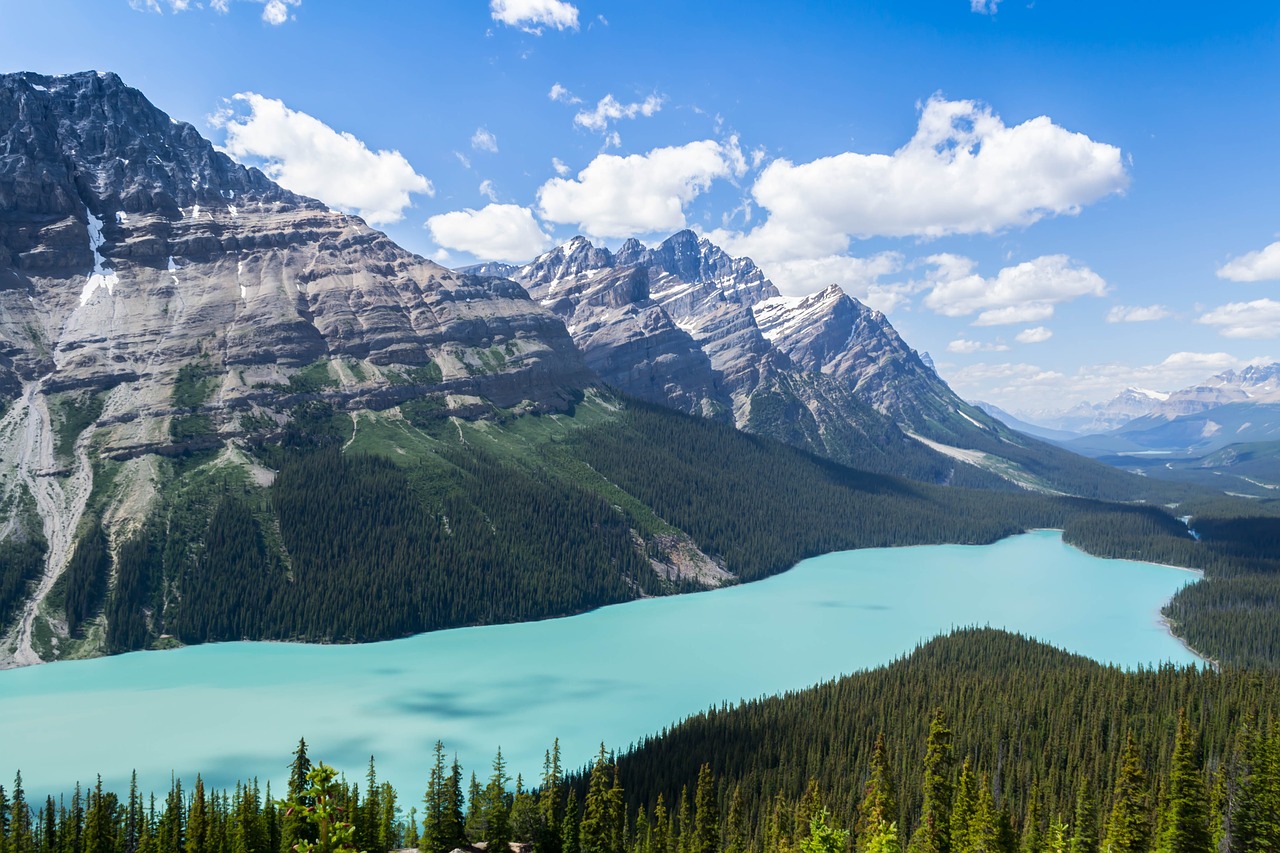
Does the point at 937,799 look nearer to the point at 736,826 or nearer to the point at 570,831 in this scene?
the point at 736,826

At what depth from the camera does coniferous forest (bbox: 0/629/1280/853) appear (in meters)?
50.6

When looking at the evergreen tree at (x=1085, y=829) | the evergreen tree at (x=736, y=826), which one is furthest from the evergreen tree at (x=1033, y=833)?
the evergreen tree at (x=736, y=826)

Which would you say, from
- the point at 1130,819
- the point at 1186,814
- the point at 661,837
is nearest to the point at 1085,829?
the point at 1130,819

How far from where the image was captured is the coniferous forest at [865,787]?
50.6 metres

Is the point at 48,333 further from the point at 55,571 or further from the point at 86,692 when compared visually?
the point at 86,692

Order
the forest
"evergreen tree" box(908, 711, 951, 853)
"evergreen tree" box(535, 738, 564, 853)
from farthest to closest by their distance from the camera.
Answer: the forest → "evergreen tree" box(535, 738, 564, 853) → "evergreen tree" box(908, 711, 951, 853)

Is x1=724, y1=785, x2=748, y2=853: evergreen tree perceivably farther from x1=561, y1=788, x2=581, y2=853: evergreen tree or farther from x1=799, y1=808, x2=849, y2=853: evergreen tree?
x1=799, y1=808, x2=849, y2=853: evergreen tree

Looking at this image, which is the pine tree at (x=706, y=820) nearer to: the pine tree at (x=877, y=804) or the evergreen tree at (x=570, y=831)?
the evergreen tree at (x=570, y=831)

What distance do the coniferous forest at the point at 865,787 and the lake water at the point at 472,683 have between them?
19.8 ft

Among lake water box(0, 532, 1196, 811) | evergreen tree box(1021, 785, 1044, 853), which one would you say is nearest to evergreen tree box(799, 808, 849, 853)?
evergreen tree box(1021, 785, 1044, 853)

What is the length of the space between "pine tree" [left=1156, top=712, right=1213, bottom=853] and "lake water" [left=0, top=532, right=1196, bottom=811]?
51242 millimetres

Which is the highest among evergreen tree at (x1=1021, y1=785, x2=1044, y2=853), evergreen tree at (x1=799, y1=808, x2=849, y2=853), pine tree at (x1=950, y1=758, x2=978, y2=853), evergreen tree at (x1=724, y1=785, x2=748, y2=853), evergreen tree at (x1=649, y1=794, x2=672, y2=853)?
evergreen tree at (x1=799, y1=808, x2=849, y2=853)

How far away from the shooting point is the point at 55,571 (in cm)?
13025

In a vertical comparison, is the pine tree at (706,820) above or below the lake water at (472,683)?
above
